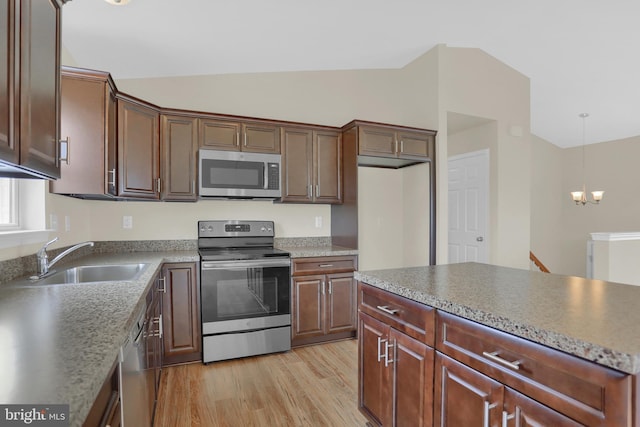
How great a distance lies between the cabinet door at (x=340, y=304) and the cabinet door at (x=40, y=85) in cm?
231

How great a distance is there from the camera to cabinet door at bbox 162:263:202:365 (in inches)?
103

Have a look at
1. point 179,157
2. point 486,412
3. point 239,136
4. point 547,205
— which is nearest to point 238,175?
point 239,136

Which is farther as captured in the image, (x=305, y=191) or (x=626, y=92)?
Result: (x=626, y=92)

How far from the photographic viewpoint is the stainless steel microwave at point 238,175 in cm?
298

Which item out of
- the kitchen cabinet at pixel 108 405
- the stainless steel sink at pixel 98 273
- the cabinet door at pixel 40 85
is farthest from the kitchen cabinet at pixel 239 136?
the kitchen cabinet at pixel 108 405

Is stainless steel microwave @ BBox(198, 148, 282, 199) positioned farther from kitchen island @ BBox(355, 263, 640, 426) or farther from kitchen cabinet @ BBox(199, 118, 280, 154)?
kitchen island @ BBox(355, 263, 640, 426)

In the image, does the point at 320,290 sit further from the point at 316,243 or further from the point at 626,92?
the point at 626,92

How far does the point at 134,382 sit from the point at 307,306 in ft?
6.20

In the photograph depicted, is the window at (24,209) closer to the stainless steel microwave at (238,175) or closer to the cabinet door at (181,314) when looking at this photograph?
the cabinet door at (181,314)

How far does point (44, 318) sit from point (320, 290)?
223 centimetres

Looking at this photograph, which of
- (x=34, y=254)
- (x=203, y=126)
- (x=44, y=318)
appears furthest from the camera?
(x=203, y=126)

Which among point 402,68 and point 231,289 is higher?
point 402,68

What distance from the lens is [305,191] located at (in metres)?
3.36

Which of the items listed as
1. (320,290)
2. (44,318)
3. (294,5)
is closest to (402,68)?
(294,5)
